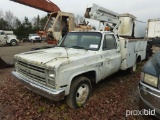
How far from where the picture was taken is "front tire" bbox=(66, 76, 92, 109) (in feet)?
13.0

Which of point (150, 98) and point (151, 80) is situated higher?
point (151, 80)

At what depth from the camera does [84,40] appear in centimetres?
527

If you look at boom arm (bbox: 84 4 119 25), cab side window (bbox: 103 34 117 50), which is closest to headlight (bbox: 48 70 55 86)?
cab side window (bbox: 103 34 117 50)

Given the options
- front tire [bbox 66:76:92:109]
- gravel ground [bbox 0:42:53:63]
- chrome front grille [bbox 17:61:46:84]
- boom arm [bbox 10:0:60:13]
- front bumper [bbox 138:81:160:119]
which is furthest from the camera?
gravel ground [bbox 0:42:53:63]

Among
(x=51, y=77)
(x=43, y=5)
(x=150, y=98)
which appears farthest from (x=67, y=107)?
(x=43, y=5)

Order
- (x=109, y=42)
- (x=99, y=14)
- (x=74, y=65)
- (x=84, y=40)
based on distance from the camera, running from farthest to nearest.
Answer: (x=99, y=14) → (x=109, y=42) → (x=84, y=40) → (x=74, y=65)

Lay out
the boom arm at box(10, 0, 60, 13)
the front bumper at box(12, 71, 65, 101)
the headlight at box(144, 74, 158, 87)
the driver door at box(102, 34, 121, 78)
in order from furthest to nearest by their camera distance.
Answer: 1. the boom arm at box(10, 0, 60, 13)
2. the driver door at box(102, 34, 121, 78)
3. the front bumper at box(12, 71, 65, 101)
4. the headlight at box(144, 74, 158, 87)

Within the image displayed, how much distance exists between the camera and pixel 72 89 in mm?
3912

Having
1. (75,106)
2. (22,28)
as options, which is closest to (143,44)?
(75,106)

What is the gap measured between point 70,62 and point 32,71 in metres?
1.00

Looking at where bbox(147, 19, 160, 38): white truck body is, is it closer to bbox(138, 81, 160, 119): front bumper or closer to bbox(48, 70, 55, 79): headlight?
bbox(138, 81, 160, 119): front bumper

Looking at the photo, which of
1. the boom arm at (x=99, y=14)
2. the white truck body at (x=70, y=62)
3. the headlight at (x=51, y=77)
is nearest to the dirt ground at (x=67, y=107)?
the white truck body at (x=70, y=62)

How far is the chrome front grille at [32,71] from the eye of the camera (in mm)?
3836

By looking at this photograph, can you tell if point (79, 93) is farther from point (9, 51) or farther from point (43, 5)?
point (9, 51)
